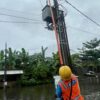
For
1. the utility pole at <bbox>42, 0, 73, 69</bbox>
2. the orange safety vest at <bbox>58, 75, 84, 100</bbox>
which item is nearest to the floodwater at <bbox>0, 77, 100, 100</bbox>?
the utility pole at <bbox>42, 0, 73, 69</bbox>

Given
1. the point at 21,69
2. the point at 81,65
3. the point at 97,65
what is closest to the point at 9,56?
the point at 21,69

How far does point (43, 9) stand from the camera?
12570 millimetres

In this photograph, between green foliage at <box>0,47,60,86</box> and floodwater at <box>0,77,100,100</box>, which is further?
green foliage at <box>0,47,60,86</box>

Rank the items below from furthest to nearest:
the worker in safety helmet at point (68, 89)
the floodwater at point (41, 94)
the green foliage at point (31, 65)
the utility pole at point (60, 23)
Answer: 1. the green foliage at point (31, 65)
2. the floodwater at point (41, 94)
3. the utility pole at point (60, 23)
4. the worker in safety helmet at point (68, 89)

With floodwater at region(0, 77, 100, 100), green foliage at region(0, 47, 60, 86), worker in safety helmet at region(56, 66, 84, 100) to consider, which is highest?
green foliage at region(0, 47, 60, 86)

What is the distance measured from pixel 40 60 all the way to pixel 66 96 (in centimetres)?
3698

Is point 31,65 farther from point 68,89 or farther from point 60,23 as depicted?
point 68,89

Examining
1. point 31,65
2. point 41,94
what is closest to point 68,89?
point 41,94

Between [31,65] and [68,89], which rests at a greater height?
[31,65]

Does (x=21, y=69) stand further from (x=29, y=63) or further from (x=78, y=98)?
(x=78, y=98)

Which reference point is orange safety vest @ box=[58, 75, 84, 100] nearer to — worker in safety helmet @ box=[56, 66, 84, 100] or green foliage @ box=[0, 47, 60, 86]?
worker in safety helmet @ box=[56, 66, 84, 100]

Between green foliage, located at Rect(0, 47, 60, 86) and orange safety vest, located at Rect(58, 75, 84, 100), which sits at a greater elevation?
green foliage, located at Rect(0, 47, 60, 86)

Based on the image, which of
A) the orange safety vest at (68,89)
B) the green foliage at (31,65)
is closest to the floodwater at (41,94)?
the green foliage at (31,65)

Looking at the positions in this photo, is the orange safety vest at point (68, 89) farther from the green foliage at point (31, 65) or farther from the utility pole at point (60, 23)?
the green foliage at point (31, 65)
